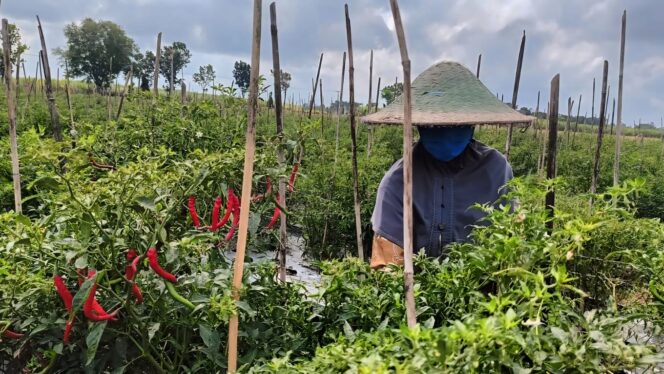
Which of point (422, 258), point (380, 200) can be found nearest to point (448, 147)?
point (380, 200)

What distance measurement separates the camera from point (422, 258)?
136 centimetres

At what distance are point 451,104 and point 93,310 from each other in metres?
1.16

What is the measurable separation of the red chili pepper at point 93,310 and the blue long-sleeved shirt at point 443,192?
3.79 feet

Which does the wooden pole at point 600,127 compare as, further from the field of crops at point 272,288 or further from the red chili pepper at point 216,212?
the red chili pepper at point 216,212

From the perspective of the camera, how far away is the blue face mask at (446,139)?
5.99ft

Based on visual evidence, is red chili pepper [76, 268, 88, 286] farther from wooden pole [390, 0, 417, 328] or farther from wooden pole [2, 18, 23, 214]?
wooden pole [2, 18, 23, 214]

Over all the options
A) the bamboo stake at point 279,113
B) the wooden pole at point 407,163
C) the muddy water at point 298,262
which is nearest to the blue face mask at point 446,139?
the bamboo stake at point 279,113

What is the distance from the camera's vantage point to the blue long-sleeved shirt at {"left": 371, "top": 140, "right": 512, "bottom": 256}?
6.70ft

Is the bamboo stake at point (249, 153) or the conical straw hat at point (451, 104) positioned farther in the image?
the conical straw hat at point (451, 104)

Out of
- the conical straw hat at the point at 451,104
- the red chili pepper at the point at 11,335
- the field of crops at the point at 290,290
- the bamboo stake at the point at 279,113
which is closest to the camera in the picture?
the field of crops at the point at 290,290

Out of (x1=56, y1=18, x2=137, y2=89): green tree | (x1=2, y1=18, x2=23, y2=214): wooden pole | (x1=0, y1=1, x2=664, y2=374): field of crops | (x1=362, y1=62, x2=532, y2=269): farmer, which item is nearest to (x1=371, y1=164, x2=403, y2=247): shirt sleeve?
(x1=362, y1=62, x2=532, y2=269): farmer

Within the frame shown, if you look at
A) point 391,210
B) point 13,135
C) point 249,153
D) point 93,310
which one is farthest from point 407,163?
point 13,135

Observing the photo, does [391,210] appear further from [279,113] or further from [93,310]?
[93,310]

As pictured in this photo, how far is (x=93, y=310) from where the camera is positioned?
1.04 metres
